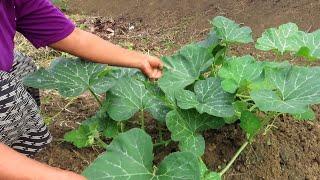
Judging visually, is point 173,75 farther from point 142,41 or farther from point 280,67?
point 142,41

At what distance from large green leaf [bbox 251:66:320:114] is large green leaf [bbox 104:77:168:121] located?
352 mm

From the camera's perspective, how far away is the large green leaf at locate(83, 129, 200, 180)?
4.75 ft

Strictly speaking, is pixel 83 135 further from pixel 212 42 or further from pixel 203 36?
pixel 203 36

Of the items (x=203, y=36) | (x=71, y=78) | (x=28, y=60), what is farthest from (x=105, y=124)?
(x=203, y=36)

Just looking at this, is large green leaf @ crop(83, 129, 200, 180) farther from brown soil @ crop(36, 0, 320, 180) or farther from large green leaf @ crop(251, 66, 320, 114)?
Result: brown soil @ crop(36, 0, 320, 180)

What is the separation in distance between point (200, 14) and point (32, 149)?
5.12 ft

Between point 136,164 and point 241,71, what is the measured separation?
19.7 inches

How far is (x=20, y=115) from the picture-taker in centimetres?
175

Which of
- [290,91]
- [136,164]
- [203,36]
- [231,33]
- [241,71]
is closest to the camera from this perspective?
[136,164]

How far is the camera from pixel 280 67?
1757 millimetres

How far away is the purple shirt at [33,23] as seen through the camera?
1.78m

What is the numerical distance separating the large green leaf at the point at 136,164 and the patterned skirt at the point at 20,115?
1.22 feet

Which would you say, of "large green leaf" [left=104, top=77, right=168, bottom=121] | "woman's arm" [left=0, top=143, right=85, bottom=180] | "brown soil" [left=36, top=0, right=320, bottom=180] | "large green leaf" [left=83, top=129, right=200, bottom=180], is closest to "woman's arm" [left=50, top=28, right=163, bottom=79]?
"large green leaf" [left=104, top=77, right=168, bottom=121]

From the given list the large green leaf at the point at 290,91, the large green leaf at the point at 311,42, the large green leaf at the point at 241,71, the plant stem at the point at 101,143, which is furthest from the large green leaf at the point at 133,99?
the large green leaf at the point at 311,42
